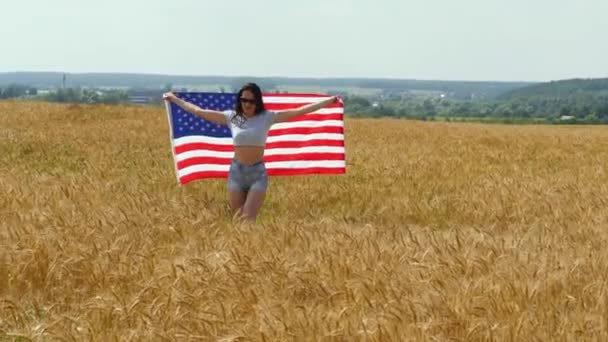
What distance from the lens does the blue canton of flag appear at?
966cm

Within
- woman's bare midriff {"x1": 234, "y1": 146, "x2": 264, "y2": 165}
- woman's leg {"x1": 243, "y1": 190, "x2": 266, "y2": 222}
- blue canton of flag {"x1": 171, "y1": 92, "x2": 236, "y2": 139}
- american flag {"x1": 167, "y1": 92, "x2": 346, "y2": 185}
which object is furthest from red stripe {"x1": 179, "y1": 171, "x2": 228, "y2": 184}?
woman's leg {"x1": 243, "y1": 190, "x2": 266, "y2": 222}

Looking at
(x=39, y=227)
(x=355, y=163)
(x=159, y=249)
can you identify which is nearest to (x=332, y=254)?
(x=159, y=249)

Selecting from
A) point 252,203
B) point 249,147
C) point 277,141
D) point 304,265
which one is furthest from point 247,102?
point 304,265

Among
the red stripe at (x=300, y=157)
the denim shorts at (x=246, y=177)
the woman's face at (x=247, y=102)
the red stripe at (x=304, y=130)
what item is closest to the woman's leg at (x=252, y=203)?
the denim shorts at (x=246, y=177)

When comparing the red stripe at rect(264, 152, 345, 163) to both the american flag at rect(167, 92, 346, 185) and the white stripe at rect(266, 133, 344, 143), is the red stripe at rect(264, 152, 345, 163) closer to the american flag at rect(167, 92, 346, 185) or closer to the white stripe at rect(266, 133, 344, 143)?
the american flag at rect(167, 92, 346, 185)

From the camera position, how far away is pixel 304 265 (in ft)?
17.5

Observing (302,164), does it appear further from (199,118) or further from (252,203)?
(252,203)

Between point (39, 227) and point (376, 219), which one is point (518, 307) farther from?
point (376, 219)

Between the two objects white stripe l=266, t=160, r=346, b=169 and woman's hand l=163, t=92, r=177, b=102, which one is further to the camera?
white stripe l=266, t=160, r=346, b=169

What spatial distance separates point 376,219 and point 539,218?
5.41 feet

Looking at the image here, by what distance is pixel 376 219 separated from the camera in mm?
9086

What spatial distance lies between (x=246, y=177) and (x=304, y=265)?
323 centimetres

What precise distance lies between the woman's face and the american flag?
4.93 feet

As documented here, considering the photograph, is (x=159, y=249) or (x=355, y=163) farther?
(x=355, y=163)
